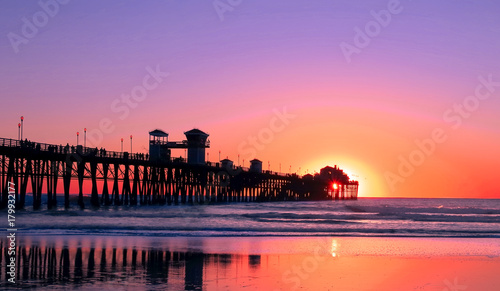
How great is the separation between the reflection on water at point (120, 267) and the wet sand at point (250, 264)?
2 centimetres

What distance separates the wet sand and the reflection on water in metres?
0.02

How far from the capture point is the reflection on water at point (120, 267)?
13.2 metres

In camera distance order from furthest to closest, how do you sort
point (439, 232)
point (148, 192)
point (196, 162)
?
point (196, 162) < point (148, 192) < point (439, 232)

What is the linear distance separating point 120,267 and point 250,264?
3574mm

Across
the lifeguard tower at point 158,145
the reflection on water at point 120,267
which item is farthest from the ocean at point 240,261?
the lifeguard tower at point 158,145

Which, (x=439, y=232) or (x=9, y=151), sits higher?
(x=9, y=151)

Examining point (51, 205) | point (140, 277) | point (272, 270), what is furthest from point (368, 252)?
point (51, 205)

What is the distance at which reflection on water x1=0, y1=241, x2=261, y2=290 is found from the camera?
43.2 feet

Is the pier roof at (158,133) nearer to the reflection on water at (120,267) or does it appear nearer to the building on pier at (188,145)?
the building on pier at (188,145)

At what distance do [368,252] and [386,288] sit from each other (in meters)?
6.94

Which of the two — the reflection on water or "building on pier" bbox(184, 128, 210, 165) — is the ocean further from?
"building on pier" bbox(184, 128, 210, 165)

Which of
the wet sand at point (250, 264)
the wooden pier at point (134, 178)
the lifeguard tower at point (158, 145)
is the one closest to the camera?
the wet sand at point (250, 264)

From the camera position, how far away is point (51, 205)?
49344 millimetres

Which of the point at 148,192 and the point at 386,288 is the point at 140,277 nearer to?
the point at 386,288
